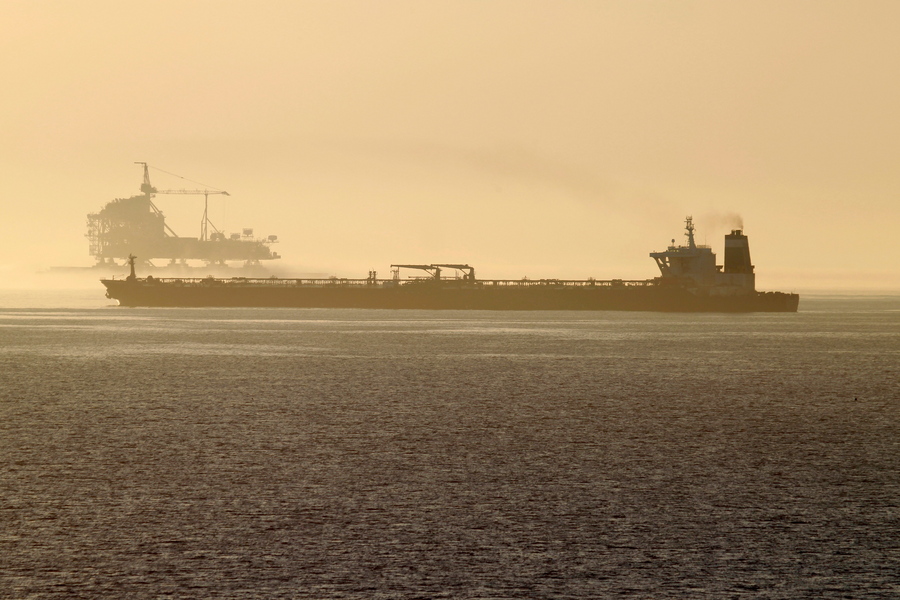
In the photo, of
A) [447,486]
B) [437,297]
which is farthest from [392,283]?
[447,486]

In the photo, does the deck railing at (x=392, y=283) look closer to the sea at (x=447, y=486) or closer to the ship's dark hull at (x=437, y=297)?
the ship's dark hull at (x=437, y=297)

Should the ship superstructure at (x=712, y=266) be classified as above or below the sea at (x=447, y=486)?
above

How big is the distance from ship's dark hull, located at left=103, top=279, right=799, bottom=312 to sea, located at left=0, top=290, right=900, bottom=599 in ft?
255

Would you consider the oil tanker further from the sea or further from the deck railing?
the sea

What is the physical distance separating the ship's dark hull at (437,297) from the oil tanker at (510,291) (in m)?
0.12

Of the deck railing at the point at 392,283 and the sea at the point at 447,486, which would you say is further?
the deck railing at the point at 392,283

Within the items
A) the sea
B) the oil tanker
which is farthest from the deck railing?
the sea

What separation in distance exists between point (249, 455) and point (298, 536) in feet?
19.7

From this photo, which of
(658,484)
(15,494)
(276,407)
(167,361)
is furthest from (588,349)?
(15,494)

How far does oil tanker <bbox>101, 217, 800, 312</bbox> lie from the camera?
108 metres

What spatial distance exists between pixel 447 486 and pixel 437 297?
103 meters

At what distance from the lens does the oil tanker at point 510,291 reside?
108438 mm

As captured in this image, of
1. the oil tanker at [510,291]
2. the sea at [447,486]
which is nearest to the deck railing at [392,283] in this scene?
the oil tanker at [510,291]

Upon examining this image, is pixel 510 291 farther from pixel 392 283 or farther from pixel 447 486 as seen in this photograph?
pixel 447 486
